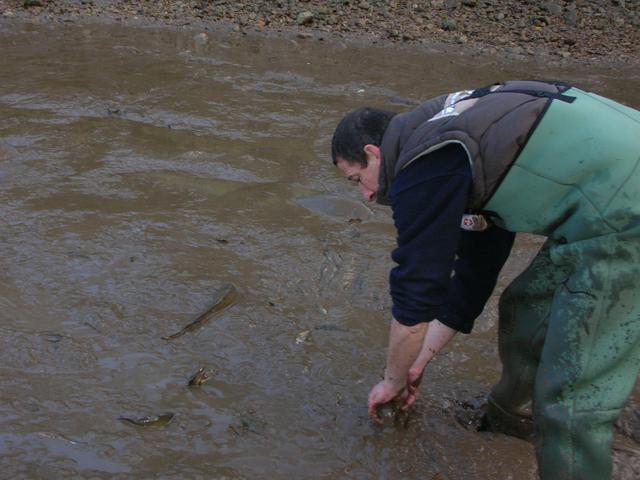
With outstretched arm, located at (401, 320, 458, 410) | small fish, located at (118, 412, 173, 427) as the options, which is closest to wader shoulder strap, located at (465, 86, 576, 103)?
outstretched arm, located at (401, 320, 458, 410)

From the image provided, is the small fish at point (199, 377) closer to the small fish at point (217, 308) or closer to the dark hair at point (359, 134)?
the small fish at point (217, 308)

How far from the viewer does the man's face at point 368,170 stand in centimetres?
270

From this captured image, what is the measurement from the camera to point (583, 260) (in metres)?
2.57

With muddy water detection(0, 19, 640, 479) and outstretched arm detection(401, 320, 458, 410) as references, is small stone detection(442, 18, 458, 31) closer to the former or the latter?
muddy water detection(0, 19, 640, 479)

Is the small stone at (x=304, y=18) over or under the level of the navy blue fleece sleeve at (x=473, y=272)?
under

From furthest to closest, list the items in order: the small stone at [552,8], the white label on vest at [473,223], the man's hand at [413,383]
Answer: the small stone at [552,8] → the man's hand at [413,383] → the white label on vest at [473,223]

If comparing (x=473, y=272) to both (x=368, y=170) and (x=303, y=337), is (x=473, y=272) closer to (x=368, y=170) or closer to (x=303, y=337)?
(x=368, y=170)

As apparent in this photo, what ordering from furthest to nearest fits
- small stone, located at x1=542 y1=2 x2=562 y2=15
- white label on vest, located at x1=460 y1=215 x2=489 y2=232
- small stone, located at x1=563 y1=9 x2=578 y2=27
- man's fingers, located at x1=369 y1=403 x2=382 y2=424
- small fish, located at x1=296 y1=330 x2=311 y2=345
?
small stone, located at x1=542 y1=2 x2=562 y2=15 → small stone, located at x1=563 y1=9 x2=578 y2=27 → small fish, located at x1=296 y1=330 x2=311 y2=345 → man's fingers, located at x1=369 y1=403 x2=382 y2=424 → white label on vest, located at x1=460 y1=215 x2=489 y2=232

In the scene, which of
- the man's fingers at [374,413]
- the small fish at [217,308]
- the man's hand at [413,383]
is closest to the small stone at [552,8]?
the small fish at [217,308]

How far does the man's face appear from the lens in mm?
2695

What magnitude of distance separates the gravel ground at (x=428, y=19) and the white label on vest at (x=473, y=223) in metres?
6.18

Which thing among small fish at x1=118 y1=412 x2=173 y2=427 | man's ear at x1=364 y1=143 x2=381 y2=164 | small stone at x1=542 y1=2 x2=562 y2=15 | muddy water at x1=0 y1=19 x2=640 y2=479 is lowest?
muddy water at x1=0 y1=19 x2=640 y2=479

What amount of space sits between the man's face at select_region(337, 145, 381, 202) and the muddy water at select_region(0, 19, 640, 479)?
1045 millimetres

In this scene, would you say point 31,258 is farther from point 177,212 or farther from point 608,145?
point 608,145
